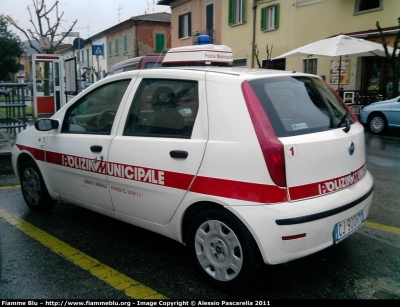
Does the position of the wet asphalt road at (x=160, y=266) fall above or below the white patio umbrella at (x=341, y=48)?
below

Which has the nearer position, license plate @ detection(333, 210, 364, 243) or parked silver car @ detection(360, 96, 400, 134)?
license plate @ detection(333, 210, 364, 243)

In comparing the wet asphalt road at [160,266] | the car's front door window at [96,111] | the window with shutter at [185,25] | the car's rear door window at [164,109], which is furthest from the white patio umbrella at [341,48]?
the window with shutter at [185,25]

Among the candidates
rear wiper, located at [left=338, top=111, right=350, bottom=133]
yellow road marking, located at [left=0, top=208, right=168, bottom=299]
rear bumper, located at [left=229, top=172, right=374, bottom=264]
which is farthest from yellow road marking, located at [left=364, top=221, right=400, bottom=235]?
yellow road marking, located at [left=0, top=208, right=168, bottom=299]

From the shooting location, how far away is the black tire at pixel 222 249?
2.86 meters

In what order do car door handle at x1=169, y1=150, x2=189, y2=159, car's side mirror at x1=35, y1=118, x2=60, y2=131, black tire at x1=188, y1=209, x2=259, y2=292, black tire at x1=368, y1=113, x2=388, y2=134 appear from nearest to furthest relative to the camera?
1. black tire at x1=188, y1=209, x2=259, y2=292
2. car door handle at x1=169, y1=150, x2=189, y2=159
3. car's side mirror at x1=35, y1=118, x2=60, y2=131
4. black tire at x1=368, y1=113, x2=388, y2=134

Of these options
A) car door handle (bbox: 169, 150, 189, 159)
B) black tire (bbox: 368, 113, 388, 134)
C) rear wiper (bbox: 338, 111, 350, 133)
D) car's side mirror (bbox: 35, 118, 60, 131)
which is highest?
rear wiper (bbox: 338, 111, 350, 133)

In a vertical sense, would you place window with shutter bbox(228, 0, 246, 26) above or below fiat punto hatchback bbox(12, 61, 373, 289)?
above

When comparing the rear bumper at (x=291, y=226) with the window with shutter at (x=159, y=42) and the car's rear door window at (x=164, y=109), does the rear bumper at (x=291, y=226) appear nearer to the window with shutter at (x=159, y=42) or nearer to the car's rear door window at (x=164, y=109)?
the car's rear door window at (x=164, y=109)

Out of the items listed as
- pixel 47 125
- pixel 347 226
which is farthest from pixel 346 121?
pixel 47 125

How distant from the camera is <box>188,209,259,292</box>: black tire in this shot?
2857mm

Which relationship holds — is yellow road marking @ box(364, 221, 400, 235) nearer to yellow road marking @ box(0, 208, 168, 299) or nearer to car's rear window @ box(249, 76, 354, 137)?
car's rear window @ box(249, 76, 354, 137)

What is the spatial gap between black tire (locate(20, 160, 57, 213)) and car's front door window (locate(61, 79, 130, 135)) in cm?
72

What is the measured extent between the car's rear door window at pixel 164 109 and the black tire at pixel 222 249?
664mm

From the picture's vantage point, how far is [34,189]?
15.8 ft
